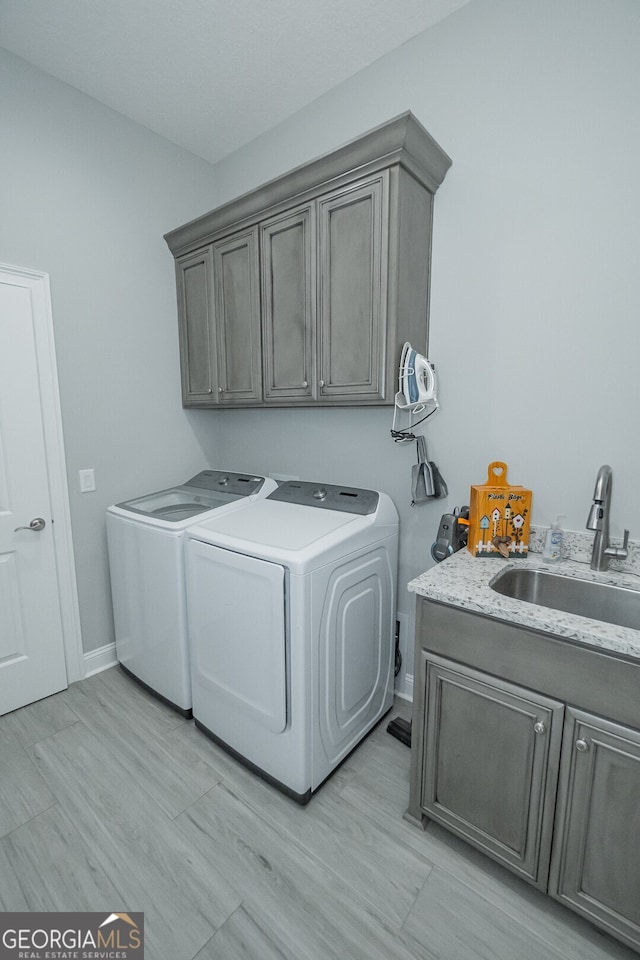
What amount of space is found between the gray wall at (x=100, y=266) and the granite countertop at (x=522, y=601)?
1.83m

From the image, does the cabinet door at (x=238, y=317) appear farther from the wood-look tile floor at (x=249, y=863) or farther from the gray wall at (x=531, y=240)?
the wood-look tile floor at (x=249, y=863)

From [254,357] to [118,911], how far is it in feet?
6.84

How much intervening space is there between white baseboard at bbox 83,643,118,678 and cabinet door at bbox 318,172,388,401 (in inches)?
75.0

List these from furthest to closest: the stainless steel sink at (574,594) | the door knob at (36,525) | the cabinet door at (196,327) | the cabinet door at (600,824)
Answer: the cabinet door at (196,327), the door knob at (36,525), the stainless steel sink at (574,594), the cabinet door at (600,824)

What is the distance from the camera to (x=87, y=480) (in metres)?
2.26

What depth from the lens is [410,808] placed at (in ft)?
4.88

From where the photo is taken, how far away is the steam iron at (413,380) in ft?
5.58

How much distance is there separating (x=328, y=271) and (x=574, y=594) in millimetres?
1547

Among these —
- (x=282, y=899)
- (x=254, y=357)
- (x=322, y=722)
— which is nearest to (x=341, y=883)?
(x=282, y=899)

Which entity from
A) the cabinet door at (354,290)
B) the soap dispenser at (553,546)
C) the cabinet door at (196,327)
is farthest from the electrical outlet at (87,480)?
the soap dispenser at (553,546)

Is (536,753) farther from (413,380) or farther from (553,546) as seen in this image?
(413,380)

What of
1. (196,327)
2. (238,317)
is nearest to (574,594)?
(238,317)

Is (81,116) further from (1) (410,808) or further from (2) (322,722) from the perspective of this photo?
(1) (410,808)
